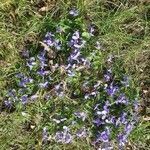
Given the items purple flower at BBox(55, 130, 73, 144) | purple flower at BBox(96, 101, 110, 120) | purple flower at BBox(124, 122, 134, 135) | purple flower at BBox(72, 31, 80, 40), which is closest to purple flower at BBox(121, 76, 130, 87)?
purple flower at BBox(96, 101, 110, 120)

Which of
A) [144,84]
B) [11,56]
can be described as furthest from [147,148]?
[11,56]

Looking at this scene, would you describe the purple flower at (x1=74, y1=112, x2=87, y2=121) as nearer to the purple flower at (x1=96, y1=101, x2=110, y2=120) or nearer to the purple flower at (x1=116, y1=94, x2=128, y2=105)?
the purple flower at (x1=96, y1=101, x2=110, y2=120)

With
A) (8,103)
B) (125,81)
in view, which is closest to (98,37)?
(125,81)

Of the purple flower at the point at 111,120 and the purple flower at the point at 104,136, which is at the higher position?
the purple flower at the point at 111,120

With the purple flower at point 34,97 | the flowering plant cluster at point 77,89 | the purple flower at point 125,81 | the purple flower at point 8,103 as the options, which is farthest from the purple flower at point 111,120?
the purple flower at point 8,103

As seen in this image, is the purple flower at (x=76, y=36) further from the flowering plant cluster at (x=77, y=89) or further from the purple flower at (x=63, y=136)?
the purple flower at (x=63, y=136)
